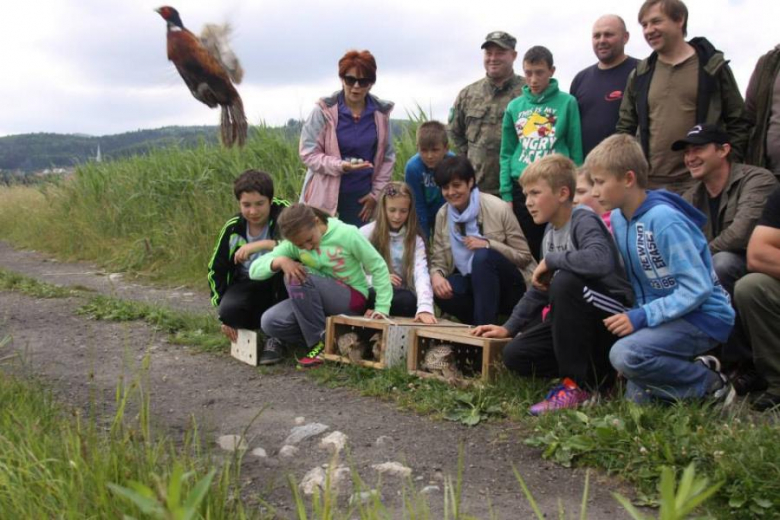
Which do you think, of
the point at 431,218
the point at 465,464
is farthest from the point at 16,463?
the point at 431,218

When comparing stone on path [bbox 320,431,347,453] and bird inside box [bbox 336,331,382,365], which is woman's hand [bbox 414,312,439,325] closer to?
bird inside box [bbox 336,331,382,365]

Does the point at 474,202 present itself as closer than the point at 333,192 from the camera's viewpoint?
Yes

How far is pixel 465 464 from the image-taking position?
2975 mm

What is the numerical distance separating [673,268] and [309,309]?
2130 millimetres

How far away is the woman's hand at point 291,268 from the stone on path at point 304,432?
48.7 inches

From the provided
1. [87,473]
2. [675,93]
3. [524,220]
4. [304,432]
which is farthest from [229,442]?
[675,93]

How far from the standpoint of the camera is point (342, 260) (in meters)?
4.68

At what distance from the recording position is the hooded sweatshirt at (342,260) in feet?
15.1

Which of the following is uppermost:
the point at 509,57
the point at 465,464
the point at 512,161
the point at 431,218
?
the point at 509,57

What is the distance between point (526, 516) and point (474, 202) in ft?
8.48

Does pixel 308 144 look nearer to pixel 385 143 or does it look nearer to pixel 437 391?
pixel 385 143

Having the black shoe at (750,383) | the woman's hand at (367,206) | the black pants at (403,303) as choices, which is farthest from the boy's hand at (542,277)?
the woman's hand at (367,206)

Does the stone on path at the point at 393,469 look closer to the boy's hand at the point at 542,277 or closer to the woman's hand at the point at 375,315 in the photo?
the boy's hand at the point at 542,277

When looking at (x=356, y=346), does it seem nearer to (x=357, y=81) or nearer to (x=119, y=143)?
(x=357, y=81)
